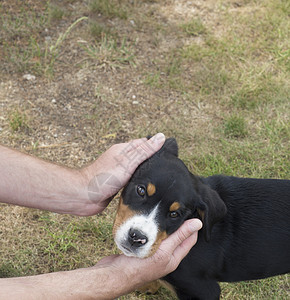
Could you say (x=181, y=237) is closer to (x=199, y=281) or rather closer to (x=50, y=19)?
(x=199, y=281)

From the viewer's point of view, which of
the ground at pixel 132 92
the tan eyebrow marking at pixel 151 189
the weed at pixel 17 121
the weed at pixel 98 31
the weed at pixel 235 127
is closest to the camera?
the tan eyebrow marking at pixel 151 189

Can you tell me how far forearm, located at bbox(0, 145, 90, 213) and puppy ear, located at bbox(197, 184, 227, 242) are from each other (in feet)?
3.13

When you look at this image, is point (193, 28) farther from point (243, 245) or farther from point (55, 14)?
point (243, 245)

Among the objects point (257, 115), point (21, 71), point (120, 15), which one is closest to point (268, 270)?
point (257, 115)

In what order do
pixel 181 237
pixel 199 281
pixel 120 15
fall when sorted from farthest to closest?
1. pixel 120 15
2. pixel 199 281
3. pixel 181 237

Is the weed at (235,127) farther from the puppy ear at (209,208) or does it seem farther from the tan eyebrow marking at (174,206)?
the tan eyebrow marking at (174,206)

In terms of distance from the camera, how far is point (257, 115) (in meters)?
4.91

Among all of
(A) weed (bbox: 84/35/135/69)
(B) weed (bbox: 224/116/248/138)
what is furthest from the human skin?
(A) weed (bbox: 84/35/135/69)

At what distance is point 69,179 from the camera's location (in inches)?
132

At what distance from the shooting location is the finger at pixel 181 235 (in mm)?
2879

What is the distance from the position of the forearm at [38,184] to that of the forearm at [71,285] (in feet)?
2.22

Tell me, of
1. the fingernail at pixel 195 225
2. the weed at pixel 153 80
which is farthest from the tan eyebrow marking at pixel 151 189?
the weed at pixel 153 80

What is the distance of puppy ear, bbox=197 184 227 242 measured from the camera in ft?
9.59

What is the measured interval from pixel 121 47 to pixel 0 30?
4.99 ft
